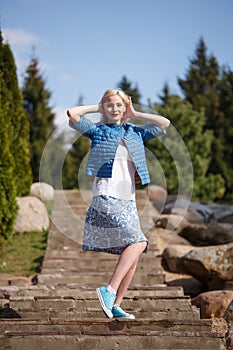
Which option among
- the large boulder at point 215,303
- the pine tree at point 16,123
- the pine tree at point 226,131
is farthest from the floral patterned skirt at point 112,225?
the pine tree at point 226,131

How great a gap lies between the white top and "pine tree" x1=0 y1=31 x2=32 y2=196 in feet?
22.2

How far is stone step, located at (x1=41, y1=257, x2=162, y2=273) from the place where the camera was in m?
7.25

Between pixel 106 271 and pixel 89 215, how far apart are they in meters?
3.24

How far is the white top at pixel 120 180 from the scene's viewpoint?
3.86 metres

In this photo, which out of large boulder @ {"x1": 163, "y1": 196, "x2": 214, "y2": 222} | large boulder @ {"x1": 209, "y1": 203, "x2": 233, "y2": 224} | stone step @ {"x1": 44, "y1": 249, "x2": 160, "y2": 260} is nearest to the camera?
stone step @ {"x1": 44, "y1": 249, "x2": 160, "y2": 260}

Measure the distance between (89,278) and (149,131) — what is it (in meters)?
2.98

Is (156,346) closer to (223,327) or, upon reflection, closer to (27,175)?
(223,327)

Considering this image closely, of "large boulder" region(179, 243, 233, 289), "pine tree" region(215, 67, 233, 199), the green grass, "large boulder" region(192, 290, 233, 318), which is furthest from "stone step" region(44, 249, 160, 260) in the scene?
"pine tree" region(215, 67, 233, 199)

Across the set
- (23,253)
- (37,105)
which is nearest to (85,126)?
(23,253)

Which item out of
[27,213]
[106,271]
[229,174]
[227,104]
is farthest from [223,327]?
[227,104]

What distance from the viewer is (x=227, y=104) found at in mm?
21250

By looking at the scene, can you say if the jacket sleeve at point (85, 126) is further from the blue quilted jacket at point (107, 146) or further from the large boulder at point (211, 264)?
the large boulder at point (211, 264)

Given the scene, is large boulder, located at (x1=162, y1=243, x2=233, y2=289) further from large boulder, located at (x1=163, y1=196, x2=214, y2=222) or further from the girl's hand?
large boulder, located at (x1=163, y1=196, x2=214, y2=222)

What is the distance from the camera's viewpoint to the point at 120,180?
3885 mm
